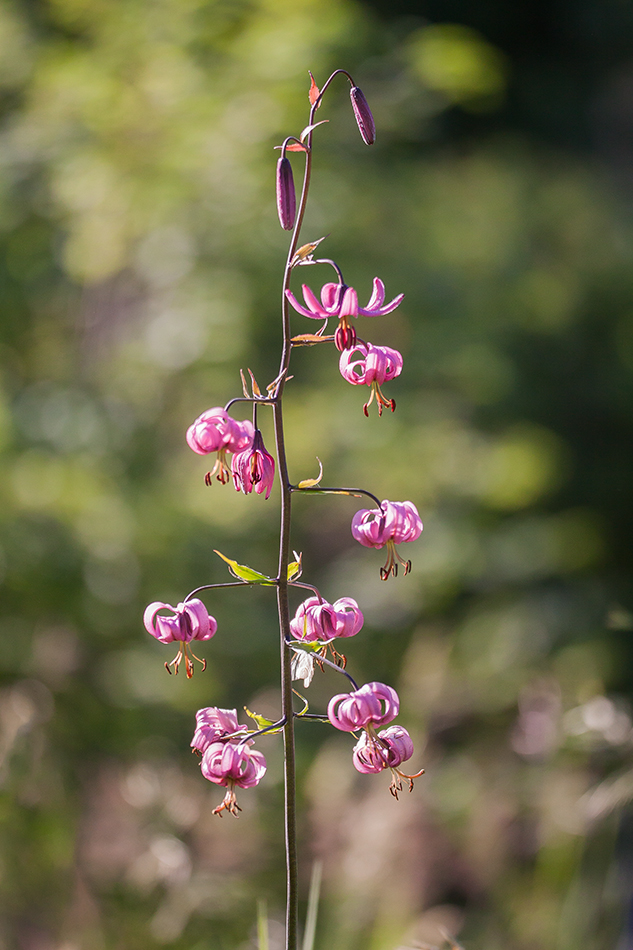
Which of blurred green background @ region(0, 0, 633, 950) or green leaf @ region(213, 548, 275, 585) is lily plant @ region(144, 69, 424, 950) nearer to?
green leaf @ region(213, 548, 275, 585)

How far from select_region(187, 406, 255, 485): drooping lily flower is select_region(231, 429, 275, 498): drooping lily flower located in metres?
0.02

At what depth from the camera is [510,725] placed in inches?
192

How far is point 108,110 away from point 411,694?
2689 millimetres

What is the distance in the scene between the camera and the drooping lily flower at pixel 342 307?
840 mm

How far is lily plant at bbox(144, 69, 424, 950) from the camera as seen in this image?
0.82 meters

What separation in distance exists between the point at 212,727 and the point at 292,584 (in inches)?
8.0

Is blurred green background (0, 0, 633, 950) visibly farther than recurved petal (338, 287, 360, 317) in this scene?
Yes

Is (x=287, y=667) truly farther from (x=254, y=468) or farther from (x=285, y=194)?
(x=285, y=194)

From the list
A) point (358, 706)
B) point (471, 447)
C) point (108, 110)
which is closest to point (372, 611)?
point (471, 447)

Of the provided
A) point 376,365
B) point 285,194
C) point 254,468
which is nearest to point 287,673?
point 254,468

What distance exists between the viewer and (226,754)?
2.77 ft

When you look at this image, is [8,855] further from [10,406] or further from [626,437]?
[626,437]

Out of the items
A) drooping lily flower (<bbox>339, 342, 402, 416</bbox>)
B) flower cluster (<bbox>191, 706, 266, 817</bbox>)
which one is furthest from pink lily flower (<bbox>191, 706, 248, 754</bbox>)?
drooping lily flower (<bbox>339, 342, 402, 416</bbox>)

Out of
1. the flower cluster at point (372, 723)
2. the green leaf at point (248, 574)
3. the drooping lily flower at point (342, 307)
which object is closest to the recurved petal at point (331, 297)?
the drooping lily flower at point (342, 307)
